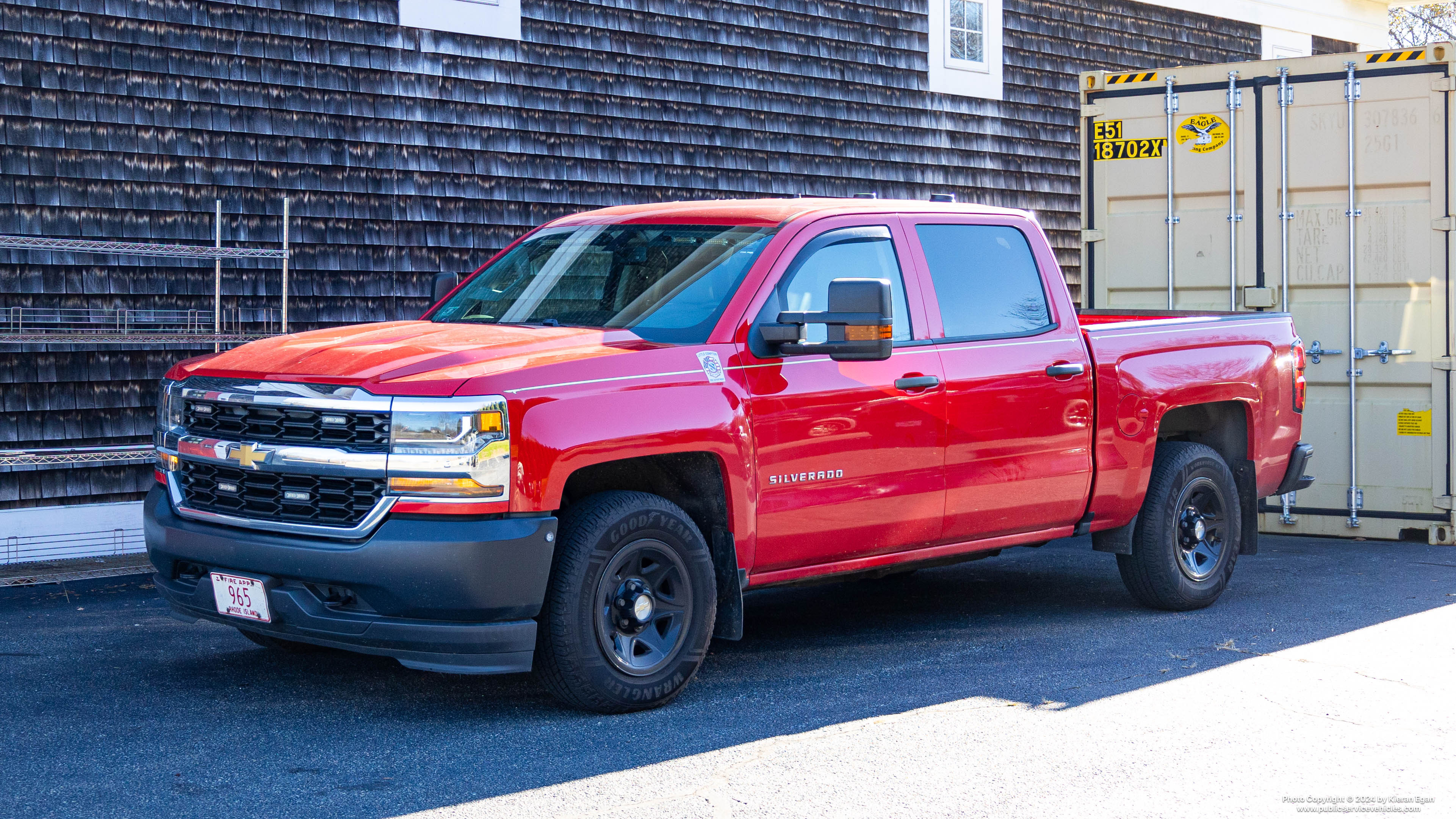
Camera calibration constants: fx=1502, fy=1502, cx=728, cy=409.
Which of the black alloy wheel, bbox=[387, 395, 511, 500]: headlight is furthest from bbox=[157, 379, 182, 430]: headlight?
the black alloy wheel

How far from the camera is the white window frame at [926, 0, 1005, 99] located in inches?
552

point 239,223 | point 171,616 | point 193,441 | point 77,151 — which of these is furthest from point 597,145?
point 193,441

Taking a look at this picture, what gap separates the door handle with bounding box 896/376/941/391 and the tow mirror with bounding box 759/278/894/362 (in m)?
0.24

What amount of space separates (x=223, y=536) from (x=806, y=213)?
2.58 m

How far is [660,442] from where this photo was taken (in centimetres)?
534

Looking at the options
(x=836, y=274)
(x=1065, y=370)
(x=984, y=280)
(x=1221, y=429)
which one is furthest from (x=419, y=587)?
(x=1221, y=429)

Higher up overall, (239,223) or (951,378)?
(239,223)

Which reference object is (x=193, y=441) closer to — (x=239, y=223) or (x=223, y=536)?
(x=223, y=536)

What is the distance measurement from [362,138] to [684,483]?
17.5 ft

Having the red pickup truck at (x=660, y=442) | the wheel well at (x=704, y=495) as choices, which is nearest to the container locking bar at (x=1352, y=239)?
the red pickup truck at (x=660, y=442)

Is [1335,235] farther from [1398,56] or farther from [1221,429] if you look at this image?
[1221,429]

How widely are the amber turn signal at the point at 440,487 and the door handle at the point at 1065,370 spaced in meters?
2.84

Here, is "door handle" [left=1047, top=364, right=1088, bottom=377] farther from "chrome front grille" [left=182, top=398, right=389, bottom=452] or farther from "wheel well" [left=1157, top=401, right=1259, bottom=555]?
"chrome front grille" [left=182, top=398, right=389, bottom=452]

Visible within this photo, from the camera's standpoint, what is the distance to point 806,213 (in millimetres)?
6137
